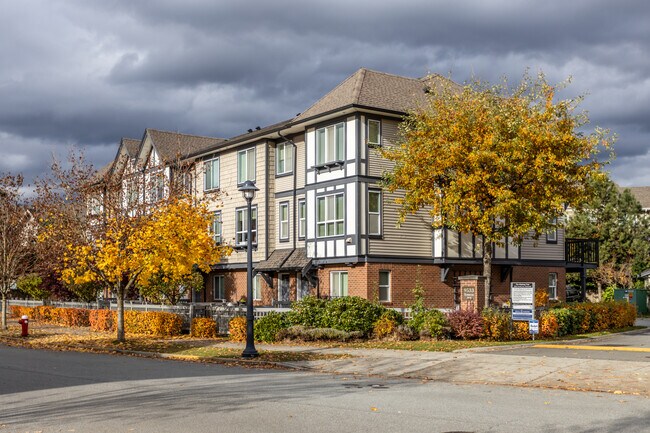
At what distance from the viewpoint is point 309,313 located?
27250 mm

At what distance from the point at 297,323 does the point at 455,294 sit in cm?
1161

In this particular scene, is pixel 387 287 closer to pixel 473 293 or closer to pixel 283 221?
pixel 283 221

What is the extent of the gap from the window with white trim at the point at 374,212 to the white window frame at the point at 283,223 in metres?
6.23

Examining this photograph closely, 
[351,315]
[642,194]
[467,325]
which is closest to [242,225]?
[351,315]

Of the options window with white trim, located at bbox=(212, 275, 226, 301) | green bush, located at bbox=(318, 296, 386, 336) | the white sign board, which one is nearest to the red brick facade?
window with white trim, located at bbox=(212, 275, 226, 301)

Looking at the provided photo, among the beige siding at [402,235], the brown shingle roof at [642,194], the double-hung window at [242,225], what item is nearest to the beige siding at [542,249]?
the beige siding at [402,235]

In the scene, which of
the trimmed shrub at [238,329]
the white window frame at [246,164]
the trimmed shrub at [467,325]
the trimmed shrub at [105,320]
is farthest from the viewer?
the white window frame at [246,164]

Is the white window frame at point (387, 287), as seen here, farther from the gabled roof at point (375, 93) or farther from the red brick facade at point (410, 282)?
the gabled roof at point (375, 93)

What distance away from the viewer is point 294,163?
38.6m

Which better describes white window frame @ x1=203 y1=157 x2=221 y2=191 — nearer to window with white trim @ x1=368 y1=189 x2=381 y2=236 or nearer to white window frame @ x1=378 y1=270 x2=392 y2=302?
window with white trim @ x1=368 y1=189 x2=381 y2=236

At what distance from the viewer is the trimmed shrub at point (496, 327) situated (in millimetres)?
25188

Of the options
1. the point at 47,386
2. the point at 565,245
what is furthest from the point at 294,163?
the point at 47,386

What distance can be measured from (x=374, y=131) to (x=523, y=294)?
38.7ft

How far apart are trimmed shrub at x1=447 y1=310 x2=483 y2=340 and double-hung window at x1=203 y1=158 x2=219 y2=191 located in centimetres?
2152
